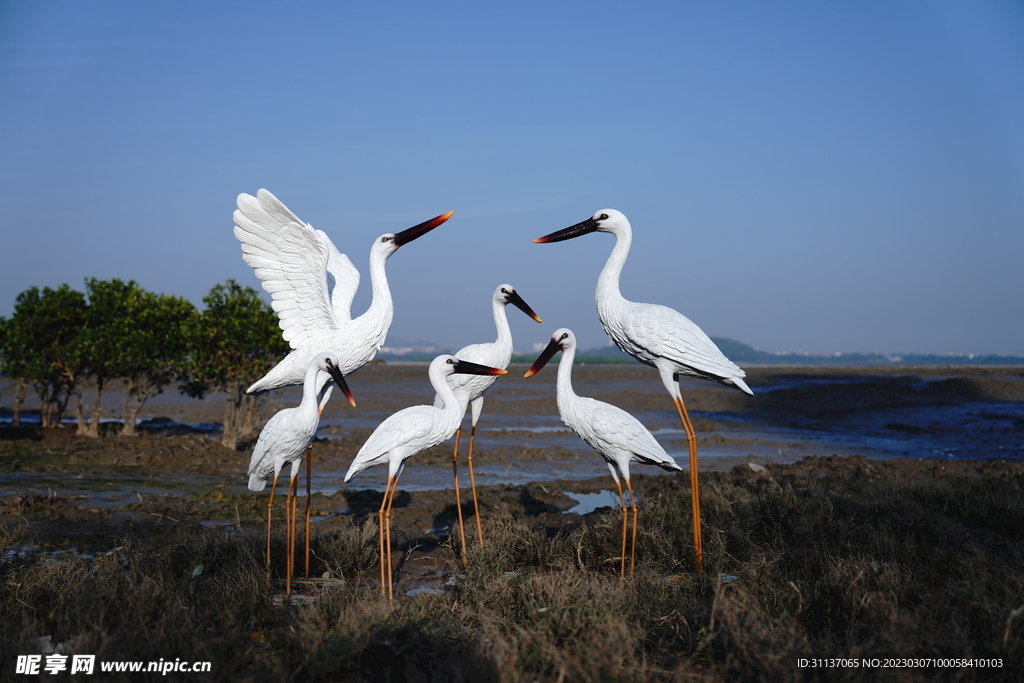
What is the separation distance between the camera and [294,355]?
6453mm

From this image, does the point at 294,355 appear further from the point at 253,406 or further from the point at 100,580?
the point at 253,406

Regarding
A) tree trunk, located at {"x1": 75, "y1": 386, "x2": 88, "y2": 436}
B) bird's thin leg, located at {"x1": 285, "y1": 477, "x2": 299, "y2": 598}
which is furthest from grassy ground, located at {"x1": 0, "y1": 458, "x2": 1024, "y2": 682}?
tree trunk, located at {"x1": 75, "y1": 386, "x2": 88, "y2": 436}

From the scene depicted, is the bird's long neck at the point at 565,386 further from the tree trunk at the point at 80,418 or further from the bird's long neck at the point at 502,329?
the tree trunk at the point at 80,418

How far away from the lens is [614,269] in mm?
6633

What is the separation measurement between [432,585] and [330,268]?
11.3ft

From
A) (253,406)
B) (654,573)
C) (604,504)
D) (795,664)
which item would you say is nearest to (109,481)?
(253,406)

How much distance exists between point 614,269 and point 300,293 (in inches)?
116

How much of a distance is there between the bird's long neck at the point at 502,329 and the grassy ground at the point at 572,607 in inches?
76.3

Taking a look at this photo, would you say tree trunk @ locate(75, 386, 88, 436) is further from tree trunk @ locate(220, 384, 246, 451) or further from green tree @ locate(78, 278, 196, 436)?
tree trunk @ locate(220, 384, 246, 451)

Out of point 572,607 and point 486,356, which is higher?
point 486,356

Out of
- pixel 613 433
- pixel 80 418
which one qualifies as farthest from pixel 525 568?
pixel 80 418

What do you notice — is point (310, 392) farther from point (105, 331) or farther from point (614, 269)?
point (105, 331)

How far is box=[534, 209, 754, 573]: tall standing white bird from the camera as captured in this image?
6141 millimetres

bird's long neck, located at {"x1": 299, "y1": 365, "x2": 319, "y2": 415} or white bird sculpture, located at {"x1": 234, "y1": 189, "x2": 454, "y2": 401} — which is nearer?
bird's long neck, located at {"x1": 299, "y1": 365, "x2": 319, "y2": 415}
